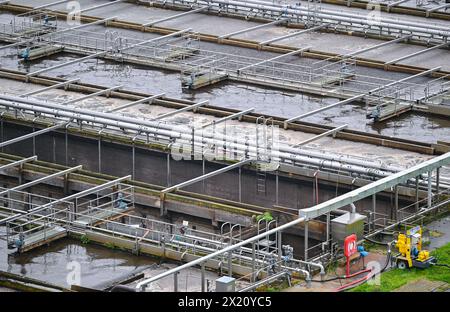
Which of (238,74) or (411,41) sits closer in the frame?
(238,74)

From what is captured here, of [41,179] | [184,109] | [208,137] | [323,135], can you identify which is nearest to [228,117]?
[184,109]

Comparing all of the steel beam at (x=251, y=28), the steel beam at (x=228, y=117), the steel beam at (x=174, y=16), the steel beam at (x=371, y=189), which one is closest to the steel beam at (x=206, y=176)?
the steel beam at (x=228, y=117)

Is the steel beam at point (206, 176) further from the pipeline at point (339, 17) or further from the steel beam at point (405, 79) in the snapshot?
the pipeline at point (339, 17)

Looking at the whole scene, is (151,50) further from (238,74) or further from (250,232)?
(250,232)

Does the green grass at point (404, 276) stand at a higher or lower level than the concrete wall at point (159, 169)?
higher

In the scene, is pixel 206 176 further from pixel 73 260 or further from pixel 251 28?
pixel 251 28

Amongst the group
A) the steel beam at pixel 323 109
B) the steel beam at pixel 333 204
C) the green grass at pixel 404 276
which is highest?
the steel beam at pixel 333 204
